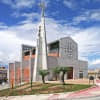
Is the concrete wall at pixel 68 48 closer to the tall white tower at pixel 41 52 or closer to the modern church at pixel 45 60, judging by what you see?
the modern church at pixel 45 60

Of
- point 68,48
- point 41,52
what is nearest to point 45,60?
point 41,52

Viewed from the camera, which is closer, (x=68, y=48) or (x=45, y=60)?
(x=45, y=60)

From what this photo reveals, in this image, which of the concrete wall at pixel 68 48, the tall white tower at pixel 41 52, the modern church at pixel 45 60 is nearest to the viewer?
the tall white tower at pixel 41 52

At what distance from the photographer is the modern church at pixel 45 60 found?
174ft

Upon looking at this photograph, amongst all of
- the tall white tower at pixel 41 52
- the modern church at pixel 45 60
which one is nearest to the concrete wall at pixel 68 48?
the modern church at pixel 45 60

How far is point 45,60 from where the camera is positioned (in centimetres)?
5291

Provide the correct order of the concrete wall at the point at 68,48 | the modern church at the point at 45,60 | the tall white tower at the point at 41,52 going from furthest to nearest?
the concrete wall at the point at 68,48, the modern church at the point at 45,60, the tall white tower at the point at 41,52

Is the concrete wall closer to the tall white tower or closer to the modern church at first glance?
the modern church

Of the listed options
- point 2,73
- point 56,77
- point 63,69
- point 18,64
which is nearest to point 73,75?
point 56,77

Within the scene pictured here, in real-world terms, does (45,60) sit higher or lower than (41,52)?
lower

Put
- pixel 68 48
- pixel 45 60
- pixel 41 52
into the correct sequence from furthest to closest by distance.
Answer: pixel 68 48 → pixel 41 52 → pixel 45 60

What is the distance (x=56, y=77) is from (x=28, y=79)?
8208 millimetres

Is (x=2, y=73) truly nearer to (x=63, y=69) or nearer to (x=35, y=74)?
(x=35, y=74)

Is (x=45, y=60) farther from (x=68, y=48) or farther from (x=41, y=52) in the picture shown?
(x=68, y=48)
